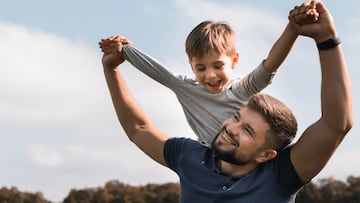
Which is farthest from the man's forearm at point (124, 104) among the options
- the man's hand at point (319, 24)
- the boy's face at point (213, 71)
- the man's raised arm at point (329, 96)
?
the man's hand at point (319, 24)

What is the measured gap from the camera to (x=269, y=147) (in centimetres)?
537

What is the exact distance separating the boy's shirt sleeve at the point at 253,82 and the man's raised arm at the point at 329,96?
0.87 m

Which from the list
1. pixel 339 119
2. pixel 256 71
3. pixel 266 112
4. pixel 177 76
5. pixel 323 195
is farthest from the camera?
pixel 323 195

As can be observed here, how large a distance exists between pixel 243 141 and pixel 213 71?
1.03 metres

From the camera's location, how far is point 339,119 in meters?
5.02

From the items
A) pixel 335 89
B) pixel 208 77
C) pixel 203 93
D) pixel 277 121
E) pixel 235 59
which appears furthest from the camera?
pixel 235 59

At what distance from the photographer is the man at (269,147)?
16.5 ft

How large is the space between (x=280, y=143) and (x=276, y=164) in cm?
15

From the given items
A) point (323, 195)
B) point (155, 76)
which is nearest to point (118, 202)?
point (323, 195)

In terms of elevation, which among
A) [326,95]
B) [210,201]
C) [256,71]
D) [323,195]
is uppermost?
[256,71]

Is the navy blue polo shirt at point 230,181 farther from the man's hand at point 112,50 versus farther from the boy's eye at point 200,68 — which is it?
the man's hand at point 112,50

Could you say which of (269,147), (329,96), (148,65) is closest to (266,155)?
(269,147)

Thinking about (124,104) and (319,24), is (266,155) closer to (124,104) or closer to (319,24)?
(319,24)

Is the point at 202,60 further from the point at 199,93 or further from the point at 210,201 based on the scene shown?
the point at 210,201
